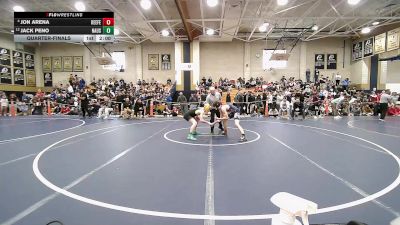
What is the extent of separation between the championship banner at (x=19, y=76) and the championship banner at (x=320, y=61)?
29.6 metres

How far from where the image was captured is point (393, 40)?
63.7 feet

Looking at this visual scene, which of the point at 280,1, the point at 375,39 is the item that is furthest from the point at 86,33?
the point at 375,39

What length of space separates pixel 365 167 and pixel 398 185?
96cm

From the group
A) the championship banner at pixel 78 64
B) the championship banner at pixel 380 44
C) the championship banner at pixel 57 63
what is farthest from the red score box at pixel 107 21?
the championship banner at pixel 57 63

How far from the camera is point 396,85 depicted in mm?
20547

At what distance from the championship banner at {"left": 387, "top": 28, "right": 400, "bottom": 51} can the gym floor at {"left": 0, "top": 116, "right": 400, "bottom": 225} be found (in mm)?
16263

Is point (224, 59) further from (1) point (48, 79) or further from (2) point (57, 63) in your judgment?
(1) point (48, 79)

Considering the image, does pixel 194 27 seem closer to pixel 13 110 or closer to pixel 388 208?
pixel 13 110

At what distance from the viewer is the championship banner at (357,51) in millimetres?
23562

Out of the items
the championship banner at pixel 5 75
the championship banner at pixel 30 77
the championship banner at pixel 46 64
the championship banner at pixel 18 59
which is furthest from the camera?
the championship banner at pixel 46 64
